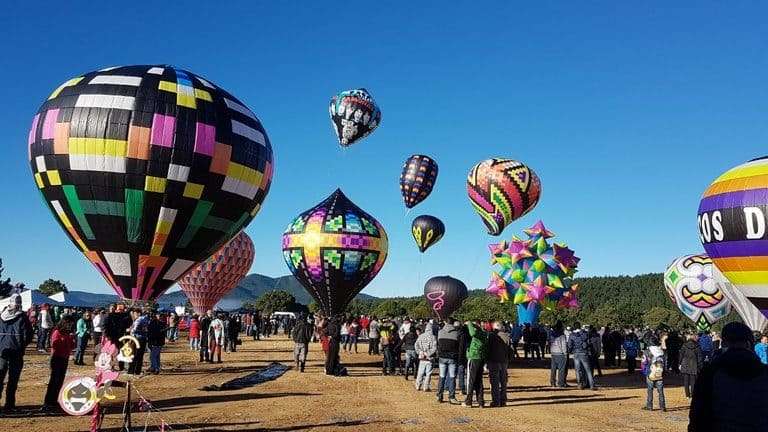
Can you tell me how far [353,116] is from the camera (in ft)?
132

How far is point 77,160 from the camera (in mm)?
15562

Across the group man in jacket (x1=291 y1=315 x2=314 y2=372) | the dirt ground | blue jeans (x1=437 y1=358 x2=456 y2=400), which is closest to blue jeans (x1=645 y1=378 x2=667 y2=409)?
the dirt ground

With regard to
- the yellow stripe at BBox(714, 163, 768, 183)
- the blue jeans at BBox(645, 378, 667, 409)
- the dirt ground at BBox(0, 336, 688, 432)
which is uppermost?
the yellow stripe at BBox(714, 163, 768, 183)

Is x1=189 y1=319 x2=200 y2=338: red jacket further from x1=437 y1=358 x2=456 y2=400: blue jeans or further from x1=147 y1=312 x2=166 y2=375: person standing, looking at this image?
x1=437 y1=358 x2=456 y2=400: blue jeans

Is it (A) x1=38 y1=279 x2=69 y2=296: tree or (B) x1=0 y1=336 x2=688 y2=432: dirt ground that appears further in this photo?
(A) x1=38 y1=279 x2=69 y2=296: tree

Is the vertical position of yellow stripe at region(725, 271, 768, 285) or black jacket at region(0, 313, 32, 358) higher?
yellow stripe at region(725, 271, 768, 285)

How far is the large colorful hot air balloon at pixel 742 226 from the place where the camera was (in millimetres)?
20297

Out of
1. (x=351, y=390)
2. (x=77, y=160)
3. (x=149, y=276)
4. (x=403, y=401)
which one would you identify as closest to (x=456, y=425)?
(x=403, y=401)

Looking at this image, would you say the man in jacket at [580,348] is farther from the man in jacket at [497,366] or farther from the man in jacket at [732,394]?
the man in jacket at [732,394]

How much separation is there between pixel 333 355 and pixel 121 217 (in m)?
7.17

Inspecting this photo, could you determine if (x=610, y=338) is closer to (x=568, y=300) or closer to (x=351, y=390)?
(x=568, y=300)

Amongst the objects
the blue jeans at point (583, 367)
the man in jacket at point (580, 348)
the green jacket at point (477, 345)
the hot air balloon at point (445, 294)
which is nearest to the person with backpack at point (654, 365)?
the man in jacket at point (580, 348)

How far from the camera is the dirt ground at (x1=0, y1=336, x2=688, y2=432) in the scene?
33.2 feet

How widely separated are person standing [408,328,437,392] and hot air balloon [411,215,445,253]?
110ft
